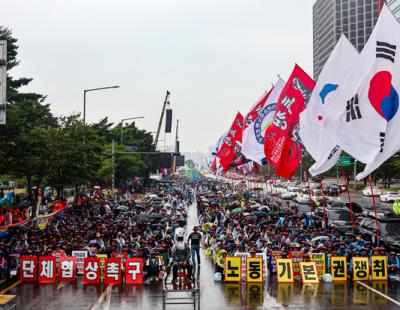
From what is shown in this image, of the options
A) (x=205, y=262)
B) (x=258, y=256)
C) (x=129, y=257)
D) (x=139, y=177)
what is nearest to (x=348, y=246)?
(x=258, y=256)

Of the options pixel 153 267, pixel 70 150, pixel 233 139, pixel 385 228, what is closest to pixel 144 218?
pixel 70 150

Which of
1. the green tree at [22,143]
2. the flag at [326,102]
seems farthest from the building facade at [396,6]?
the flag at [326,102]

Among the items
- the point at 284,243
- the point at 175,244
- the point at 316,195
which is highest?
the point at 316,195

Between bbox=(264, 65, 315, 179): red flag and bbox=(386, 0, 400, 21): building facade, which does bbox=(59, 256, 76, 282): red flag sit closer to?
bbox=(264, 65, 315, 179): red flag

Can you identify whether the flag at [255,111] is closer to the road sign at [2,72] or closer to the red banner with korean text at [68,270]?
the red banner with korean text at [68,270]

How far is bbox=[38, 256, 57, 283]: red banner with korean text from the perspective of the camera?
56.3 ft

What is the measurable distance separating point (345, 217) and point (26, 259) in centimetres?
1926

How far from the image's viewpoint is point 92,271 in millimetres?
16906

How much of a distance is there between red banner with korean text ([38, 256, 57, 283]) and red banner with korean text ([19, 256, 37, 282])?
0.23 metres

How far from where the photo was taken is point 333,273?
17.0m

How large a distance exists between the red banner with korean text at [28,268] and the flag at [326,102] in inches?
385

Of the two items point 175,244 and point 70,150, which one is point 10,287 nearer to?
point 175,244

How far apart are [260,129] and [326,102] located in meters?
9.85

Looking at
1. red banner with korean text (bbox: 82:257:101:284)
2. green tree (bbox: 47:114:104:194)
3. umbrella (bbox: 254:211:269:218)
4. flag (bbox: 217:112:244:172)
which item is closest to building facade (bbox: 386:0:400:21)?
flag (bbox: 217:112:244:172)
